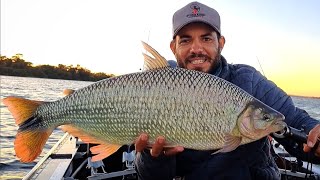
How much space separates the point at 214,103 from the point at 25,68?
96.4 m

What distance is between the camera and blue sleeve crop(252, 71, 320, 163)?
3.46 meters

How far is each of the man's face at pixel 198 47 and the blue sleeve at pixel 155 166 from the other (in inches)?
37.8

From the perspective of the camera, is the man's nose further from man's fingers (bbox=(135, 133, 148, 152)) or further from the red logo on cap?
man's fingers (bbox=(135, 133, 148, 152))

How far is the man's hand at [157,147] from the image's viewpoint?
3136mm

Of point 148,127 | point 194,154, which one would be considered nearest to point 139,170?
point 194,154

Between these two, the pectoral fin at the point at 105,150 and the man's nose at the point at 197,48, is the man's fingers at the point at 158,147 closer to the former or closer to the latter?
the pectoral fin at the point at 105,150

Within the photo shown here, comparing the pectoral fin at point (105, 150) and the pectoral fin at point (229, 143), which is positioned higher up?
the pectoral fin at point (229, 143)

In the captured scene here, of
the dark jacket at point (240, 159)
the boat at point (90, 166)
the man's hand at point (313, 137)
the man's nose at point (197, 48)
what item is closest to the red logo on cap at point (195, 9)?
the man's nose at point (197, 48)

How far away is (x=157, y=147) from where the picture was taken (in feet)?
10.6

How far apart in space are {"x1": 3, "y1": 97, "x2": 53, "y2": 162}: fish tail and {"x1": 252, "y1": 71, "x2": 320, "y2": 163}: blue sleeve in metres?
2.02

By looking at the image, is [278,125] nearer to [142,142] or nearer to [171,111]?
[171,111]

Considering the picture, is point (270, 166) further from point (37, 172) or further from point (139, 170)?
point (37, 172)

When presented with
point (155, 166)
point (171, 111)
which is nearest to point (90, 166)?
point (155, 166)

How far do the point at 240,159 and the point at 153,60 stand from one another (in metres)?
1.25
